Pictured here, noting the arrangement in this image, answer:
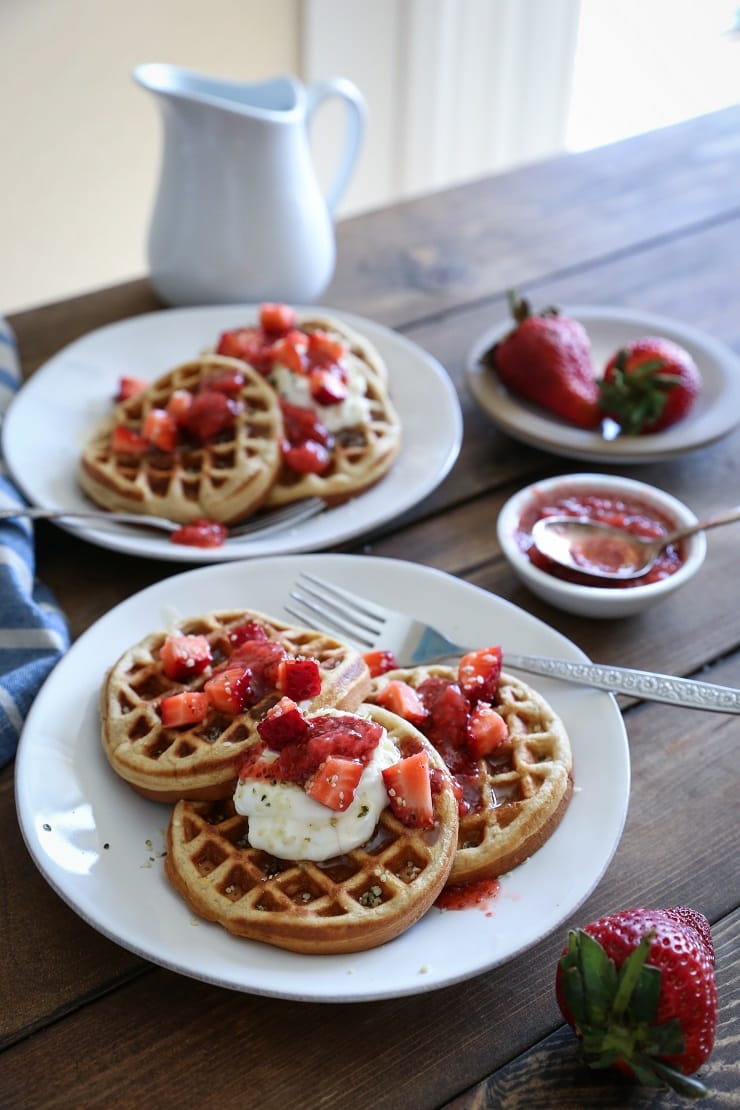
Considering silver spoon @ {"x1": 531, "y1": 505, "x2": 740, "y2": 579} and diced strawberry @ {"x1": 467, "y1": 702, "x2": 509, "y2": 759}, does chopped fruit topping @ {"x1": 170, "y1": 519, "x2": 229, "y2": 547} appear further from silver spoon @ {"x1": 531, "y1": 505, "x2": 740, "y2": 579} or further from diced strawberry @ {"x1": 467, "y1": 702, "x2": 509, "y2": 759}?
diced strawberry @ {"x1": 467, "y1": 702, "x2": 509, "y2": 759}

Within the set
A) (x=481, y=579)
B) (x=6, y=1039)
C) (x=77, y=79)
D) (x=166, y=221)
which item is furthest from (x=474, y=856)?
(x=77, y=79)

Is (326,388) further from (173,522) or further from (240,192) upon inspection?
(240,192)

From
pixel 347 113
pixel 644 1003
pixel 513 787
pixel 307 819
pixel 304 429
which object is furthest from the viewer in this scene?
pixel 347 113

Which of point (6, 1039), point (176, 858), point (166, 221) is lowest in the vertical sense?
point (6, 1039)

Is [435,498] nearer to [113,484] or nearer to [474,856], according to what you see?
[113,484]

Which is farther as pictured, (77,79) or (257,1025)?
(77,79)

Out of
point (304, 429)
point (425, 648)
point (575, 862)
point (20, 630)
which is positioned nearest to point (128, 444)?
point (304, 429)

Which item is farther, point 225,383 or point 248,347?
point 248,347
